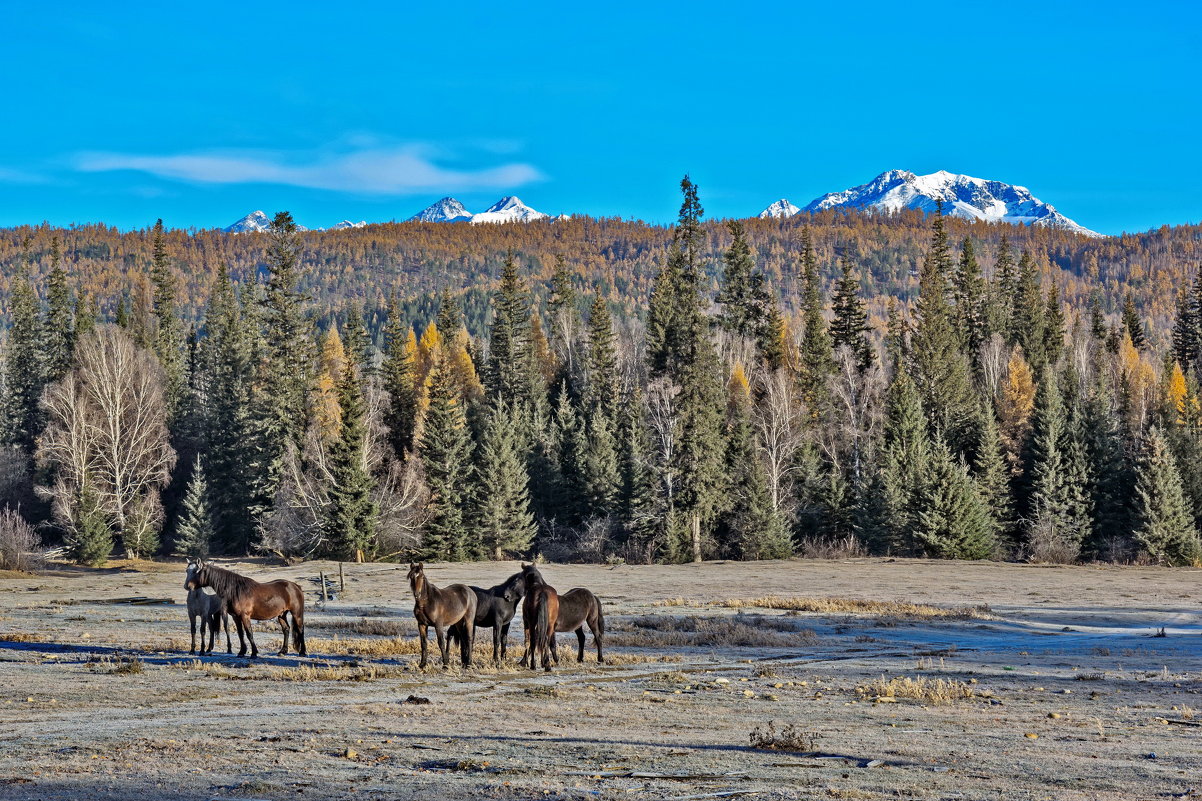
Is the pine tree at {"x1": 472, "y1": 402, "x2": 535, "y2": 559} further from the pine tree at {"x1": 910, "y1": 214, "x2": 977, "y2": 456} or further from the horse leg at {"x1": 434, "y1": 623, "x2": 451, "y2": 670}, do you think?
the horse leg at {"x1": 434, "y1": 623, "x2": 451, "y2": 670}

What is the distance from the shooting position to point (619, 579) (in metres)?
54.4

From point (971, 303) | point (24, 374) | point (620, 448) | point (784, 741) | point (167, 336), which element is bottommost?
point (784, 741)

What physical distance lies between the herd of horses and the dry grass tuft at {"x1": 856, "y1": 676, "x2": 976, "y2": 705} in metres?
5.41

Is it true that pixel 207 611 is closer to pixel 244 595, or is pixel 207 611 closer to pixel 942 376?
pixel 244 595

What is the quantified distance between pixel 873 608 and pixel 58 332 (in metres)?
82.3

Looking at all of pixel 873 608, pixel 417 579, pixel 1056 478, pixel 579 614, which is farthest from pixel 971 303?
pixel 417 579

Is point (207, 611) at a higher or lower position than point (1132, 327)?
lower

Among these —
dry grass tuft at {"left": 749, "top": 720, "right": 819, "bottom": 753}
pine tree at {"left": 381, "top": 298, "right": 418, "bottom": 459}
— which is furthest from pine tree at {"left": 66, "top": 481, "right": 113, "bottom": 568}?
dry grass tuft at {"left": 749, "top": 720, "right": 819, "bottom": 753}

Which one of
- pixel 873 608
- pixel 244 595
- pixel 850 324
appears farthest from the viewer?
pixel 850 324

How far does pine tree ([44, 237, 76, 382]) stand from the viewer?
93188mm

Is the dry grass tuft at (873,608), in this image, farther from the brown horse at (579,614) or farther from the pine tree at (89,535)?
the pine tree at (89,535)

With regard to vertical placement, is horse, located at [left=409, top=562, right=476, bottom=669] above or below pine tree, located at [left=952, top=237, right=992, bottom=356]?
below

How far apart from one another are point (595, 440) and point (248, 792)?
69440 millimetres

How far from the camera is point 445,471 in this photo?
7088 centimetres
